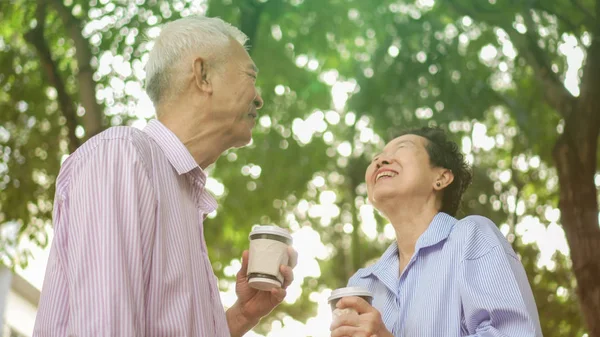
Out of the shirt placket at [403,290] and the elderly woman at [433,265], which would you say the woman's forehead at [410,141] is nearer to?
the elderly woman at [433,265]

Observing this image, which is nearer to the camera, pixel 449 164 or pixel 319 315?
pixel 449 164

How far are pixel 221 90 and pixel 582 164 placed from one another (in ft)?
17.5

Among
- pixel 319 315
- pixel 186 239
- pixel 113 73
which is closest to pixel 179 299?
pixel 186 239

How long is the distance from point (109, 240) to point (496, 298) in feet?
4.34

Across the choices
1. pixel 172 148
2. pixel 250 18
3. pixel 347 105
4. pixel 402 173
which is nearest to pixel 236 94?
pixel 172 148

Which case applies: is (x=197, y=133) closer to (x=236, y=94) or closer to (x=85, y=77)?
(x=236, y=94)

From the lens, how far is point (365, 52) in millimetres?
10211

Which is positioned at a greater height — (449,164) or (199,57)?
(199,57)

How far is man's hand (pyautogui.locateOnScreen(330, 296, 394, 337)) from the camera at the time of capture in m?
2.49

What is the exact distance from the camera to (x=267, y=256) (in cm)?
268

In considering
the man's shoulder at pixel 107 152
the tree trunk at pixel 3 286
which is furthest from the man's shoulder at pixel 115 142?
the tree trunk at pixel 3 286

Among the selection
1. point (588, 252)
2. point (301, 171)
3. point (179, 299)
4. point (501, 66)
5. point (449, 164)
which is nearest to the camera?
point (179, 299)

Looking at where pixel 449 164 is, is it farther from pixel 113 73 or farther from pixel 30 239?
pixel 30 239

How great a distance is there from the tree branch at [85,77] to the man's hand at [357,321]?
4.58 metres
